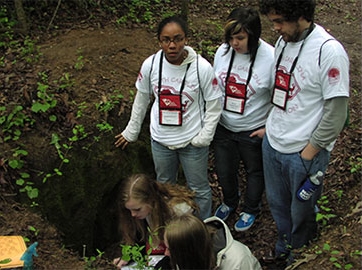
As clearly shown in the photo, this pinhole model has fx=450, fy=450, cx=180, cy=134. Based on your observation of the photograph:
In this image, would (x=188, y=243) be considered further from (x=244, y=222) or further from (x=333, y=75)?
(x=244, y=222)

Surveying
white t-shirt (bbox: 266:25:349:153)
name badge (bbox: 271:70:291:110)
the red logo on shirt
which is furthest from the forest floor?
the red logo on shirt

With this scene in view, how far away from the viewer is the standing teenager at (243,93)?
347 centimetres

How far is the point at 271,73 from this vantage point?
140 inches

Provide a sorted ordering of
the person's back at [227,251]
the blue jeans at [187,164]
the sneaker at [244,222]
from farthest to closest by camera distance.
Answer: the sneaker at [244,222]
the blue jeans at [187,164]
the person's back at [227,251]

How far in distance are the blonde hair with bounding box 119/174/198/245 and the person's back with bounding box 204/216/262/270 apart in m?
0.37

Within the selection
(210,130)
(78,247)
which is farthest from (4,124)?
(210,130)

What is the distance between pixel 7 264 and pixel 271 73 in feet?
7.84

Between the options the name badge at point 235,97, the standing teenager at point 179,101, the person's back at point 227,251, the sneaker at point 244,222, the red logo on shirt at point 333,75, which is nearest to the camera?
the red logo on shirt at point 333,75

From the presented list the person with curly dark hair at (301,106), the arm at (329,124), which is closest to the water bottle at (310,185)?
the person with curly dark hair at (301,106)

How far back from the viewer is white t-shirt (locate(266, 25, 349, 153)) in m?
2.78

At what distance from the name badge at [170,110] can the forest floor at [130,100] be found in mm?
1251

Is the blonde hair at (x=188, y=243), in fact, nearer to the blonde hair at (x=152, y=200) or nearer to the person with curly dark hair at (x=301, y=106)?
the blonde hair at (x=152, y=200)

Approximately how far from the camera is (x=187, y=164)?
12.8ft

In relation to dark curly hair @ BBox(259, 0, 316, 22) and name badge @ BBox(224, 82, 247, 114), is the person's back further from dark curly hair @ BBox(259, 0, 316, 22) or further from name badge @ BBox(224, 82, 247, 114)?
dark curly hair @ BBox(259, 0, 316, 22)
